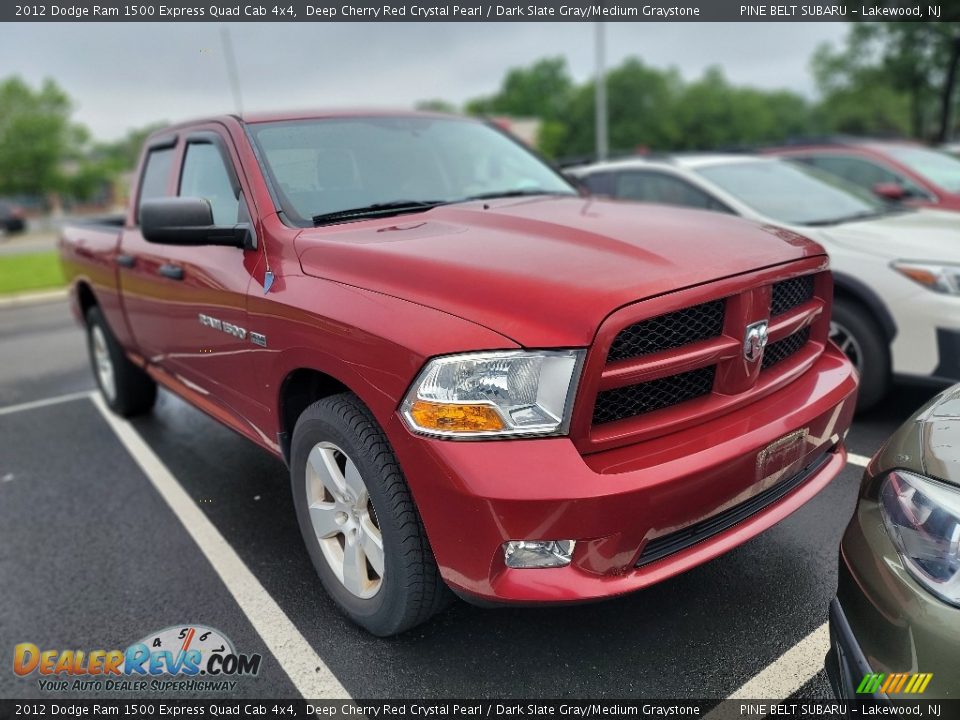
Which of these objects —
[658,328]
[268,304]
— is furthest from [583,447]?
[268,304]

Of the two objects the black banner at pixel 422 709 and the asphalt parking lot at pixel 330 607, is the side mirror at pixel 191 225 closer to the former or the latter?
the asphalt parking lot at pixel 330 607

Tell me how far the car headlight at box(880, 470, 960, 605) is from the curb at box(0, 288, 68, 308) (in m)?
13.1

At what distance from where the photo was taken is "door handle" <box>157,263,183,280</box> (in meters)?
3.46

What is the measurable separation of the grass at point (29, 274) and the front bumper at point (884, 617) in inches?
459

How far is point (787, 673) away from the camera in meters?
2.29

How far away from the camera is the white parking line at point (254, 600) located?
7.96ft

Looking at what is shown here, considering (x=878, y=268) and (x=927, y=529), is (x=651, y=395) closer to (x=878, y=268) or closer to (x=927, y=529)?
(x=927, y=529)

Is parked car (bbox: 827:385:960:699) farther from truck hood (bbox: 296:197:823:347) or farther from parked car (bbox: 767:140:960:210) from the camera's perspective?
parked car (bbox: 767:140:960:210)

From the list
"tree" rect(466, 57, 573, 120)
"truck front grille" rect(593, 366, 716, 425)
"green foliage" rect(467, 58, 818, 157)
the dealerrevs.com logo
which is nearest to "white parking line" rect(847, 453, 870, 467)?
"truck front grille" rect(593, 366, 716, 425)

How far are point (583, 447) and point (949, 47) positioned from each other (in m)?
24.4

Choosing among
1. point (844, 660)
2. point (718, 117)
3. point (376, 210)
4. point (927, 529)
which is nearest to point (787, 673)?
point (844, 660)

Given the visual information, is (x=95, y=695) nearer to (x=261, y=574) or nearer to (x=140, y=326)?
(x=261, y=574)

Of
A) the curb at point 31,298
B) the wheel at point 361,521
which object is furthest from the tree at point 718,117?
the wheel at point 361,521

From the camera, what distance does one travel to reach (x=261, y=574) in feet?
10.1
